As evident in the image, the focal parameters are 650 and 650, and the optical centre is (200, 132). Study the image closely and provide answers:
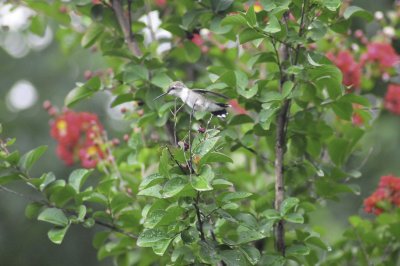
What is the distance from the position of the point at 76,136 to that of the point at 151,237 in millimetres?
1311

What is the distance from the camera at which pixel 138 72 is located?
2.04 m

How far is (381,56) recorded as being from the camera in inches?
114

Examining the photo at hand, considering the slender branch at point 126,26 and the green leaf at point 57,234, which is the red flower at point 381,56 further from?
the green leaf at point 57,234

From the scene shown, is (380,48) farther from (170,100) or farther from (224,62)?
(170,100)

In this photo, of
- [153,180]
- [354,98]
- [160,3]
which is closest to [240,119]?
[354,98]

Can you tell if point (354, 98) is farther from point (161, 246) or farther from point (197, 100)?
point (161, 246)

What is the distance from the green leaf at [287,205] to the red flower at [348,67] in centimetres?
112

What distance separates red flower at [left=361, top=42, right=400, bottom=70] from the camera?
2885mm

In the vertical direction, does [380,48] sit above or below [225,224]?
below

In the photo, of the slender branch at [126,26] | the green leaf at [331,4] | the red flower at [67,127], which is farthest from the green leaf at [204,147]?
Answer: the red flower at [67,127]

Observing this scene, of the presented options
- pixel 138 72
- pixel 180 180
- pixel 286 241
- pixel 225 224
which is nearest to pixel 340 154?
pixel 286 241

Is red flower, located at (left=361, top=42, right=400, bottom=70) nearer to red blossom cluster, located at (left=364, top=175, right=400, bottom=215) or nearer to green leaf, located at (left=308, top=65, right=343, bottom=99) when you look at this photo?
red blossom cluster, located at (left=364, top=175, right=400, bottom=215)

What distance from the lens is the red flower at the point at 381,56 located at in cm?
288

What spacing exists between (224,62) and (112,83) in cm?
80
